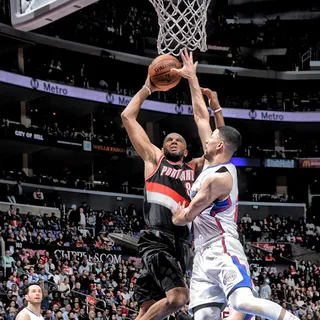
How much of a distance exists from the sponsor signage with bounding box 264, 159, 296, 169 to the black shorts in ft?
95.1

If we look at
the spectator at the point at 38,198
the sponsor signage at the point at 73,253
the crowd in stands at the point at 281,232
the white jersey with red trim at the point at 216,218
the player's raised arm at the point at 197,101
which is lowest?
the crowd in stands at the point at 281,232

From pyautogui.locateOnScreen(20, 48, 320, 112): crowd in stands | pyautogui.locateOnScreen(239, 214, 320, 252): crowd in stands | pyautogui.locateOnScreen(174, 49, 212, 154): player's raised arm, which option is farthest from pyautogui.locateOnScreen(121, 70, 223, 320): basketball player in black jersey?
pyautogui.locateOnScreen(20, 48, 320, 112): crowd in stands

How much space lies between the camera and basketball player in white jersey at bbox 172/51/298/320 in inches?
261

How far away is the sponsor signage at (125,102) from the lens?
2997 cm

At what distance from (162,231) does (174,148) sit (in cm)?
84

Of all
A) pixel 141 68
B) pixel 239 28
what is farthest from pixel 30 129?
pixel 239 28

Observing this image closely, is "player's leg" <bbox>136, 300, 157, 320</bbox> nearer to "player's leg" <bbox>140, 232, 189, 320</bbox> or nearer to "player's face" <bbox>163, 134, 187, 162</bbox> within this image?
"player's leg" <bbox>140, 232, 189, 320</bbox>

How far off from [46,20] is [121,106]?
25.0 meters

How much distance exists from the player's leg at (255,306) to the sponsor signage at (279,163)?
30061 millimetres

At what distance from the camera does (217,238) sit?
6957 mm

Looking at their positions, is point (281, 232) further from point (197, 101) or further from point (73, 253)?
point (197, 101)

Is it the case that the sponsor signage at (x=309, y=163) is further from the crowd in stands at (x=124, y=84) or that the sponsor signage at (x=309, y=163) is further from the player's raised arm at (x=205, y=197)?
the player's raised arm at (x=205, y=197)

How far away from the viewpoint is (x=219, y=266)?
6781mm

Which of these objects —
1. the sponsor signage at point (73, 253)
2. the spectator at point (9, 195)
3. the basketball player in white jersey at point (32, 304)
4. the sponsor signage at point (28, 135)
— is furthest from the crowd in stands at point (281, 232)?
the basketball player in white jersey at point (32, 304)
